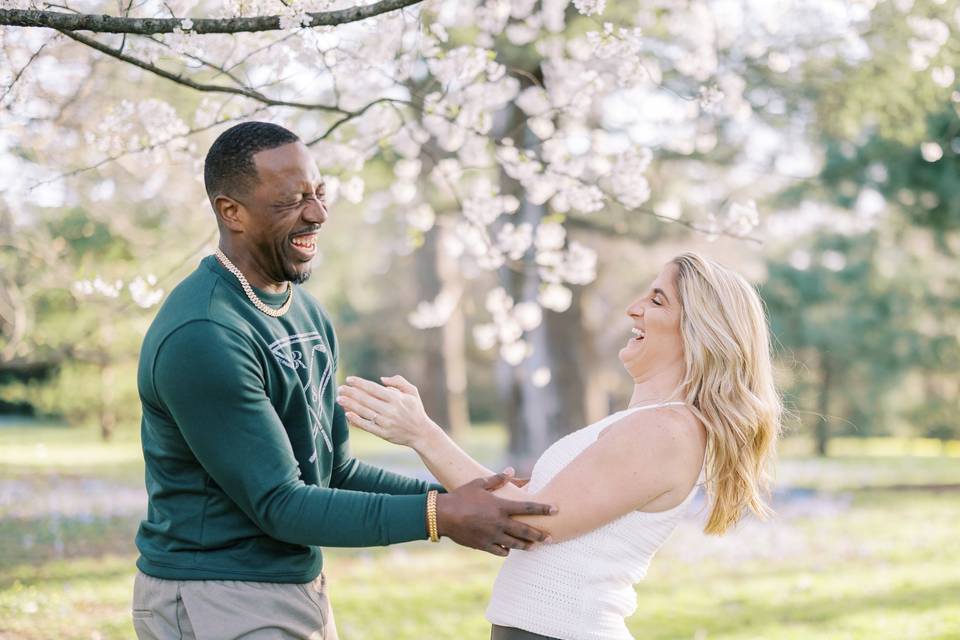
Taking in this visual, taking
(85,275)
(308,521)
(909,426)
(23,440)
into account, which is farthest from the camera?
(909,426)

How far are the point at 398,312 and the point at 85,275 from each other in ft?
92.8

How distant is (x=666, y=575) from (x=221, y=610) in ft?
21.1

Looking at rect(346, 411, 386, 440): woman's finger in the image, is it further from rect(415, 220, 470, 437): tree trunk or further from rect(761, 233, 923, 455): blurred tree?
rect(415, 220, 470, 437): tree trunk

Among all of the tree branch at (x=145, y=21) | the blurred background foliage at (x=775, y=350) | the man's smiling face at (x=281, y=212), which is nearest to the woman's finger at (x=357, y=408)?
the man's smiling face at (x=281, y=212)

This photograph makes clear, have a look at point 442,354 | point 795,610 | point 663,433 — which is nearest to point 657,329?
point 663,433

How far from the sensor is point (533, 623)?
8.92 feet

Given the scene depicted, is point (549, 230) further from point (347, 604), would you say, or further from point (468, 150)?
point (347, 604)

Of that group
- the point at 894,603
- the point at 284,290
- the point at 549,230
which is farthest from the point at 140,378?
the point at 894,603

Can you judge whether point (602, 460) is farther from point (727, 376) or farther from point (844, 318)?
point (844, 318)

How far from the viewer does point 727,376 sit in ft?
9.23

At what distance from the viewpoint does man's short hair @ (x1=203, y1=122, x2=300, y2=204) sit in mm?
2566

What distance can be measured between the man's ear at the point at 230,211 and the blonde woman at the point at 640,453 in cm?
53

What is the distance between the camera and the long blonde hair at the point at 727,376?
2.81 meters

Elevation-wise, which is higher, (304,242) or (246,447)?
(304,242)
